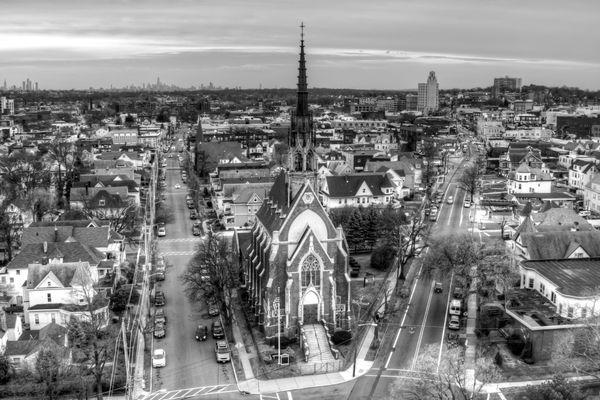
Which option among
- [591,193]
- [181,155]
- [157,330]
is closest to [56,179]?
[181,155]

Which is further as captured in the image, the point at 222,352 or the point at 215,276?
the point at 215,276

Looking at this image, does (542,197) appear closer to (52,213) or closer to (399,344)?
(399,344)

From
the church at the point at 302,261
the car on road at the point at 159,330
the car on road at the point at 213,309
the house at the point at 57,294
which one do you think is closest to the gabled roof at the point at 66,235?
the house at the point at 57,294

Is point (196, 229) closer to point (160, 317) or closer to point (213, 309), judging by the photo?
point (213, 309)

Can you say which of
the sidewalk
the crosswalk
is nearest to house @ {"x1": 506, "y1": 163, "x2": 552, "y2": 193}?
the sidewalk

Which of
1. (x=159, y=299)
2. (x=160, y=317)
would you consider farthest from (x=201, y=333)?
(x=159, y=299)

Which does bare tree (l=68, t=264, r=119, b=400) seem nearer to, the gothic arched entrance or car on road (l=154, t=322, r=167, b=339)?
car on road (l=154, t=322, r=167, b=339)

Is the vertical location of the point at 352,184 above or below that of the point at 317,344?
above
